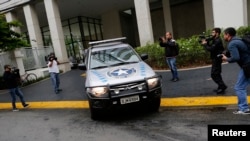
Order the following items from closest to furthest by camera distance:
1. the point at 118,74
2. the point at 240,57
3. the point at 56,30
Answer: the point at 240,57
the point at 118,74
the point at 56,30

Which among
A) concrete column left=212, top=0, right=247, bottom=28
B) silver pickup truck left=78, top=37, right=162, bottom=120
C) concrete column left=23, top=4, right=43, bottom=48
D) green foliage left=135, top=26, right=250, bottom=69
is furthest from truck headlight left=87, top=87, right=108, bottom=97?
concrete column left=23, top=4, right=43, bottom=48

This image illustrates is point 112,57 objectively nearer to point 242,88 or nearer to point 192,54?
point 242,88

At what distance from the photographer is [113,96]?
5922 mm

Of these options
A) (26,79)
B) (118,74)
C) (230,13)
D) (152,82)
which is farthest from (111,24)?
(152,82)

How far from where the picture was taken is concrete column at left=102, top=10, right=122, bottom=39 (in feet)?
100

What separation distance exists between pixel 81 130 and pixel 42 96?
5887mm

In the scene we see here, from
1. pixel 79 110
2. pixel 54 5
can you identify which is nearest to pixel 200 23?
pixel 54 5

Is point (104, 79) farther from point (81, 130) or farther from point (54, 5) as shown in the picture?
point (54, 5)

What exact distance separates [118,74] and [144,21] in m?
11.3

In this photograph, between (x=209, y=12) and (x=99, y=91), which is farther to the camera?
(x=209, y=12)

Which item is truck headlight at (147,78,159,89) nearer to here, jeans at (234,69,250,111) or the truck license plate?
the truck license plate

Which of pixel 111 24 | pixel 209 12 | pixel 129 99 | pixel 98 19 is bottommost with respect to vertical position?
pixel 129 99

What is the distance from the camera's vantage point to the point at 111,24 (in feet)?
102

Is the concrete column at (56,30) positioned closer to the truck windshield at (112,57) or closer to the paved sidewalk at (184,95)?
the paved sidewalk at (184,95)
